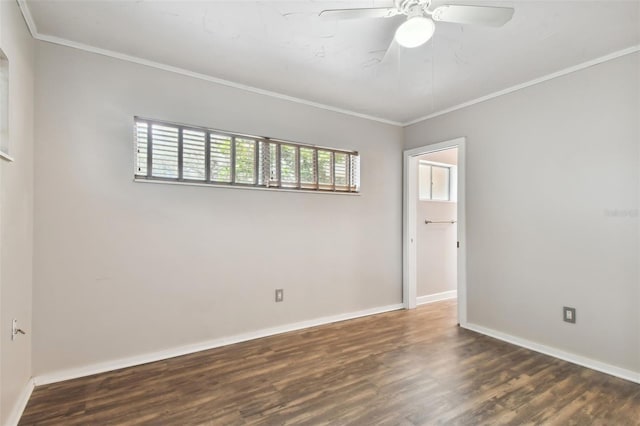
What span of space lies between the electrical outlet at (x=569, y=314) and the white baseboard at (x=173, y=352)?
1939 mm

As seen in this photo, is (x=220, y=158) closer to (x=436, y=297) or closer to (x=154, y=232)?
(x=154, y=232)

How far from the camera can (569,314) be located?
259 centimetres

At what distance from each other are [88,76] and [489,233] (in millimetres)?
3814

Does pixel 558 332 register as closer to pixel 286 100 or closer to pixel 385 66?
pixel 385 66

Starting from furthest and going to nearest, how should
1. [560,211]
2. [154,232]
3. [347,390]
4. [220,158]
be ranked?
[220,158] < [560,211] < [154,232] < [347,390]

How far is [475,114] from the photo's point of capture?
331 cm

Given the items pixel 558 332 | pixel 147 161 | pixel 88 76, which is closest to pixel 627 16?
pixel 558 332

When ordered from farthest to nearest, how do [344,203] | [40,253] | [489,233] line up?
[344,203], [489,233], [40,253]

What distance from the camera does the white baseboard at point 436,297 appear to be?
423cm

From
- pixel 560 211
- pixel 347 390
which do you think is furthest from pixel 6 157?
pixel 560 211

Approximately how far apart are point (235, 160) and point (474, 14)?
7.03ft

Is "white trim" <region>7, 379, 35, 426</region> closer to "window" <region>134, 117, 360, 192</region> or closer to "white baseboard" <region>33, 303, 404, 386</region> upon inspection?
"white baseboard" <region>33, 303, 404, 386</region>

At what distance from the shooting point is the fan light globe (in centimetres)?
152

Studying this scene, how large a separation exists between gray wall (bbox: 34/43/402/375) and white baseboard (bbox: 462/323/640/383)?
148cm
